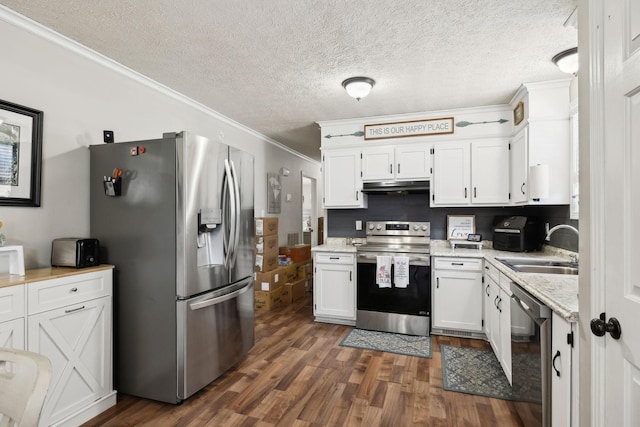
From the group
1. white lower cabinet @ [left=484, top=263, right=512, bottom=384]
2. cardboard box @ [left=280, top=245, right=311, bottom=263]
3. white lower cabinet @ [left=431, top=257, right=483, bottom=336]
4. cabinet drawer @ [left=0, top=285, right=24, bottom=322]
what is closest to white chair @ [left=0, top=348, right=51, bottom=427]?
cabinet drawer @ [left=0, top=285, right=24, bottom=322]

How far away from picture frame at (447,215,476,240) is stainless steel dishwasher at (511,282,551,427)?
6.14 feet

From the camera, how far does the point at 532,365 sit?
171 centimetres

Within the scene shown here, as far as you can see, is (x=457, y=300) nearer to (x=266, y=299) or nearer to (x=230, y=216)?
(x=266, y=299)

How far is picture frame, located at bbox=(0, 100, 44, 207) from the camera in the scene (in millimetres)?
1935

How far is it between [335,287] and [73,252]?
2577mm

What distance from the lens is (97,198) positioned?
2375 millimetres

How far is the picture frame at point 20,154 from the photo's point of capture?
1.93 m

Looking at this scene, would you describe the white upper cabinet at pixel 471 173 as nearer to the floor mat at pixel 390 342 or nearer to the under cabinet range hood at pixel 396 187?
the under cabinet range hood at pixel 396 187

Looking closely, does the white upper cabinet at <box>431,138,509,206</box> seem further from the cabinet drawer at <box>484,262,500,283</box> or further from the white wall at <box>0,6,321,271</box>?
the white wall at <box>0,6,321,271</box>

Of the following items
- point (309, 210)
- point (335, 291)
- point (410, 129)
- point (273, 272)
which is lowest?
point (335, 291)

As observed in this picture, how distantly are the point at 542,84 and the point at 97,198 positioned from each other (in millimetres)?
3923

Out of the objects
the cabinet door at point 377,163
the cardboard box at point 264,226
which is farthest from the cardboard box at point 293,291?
the cabinet door at point 377,163

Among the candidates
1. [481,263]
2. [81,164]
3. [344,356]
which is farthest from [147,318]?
[481,263]

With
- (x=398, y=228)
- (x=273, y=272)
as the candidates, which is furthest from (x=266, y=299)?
(x=398, y=228)
